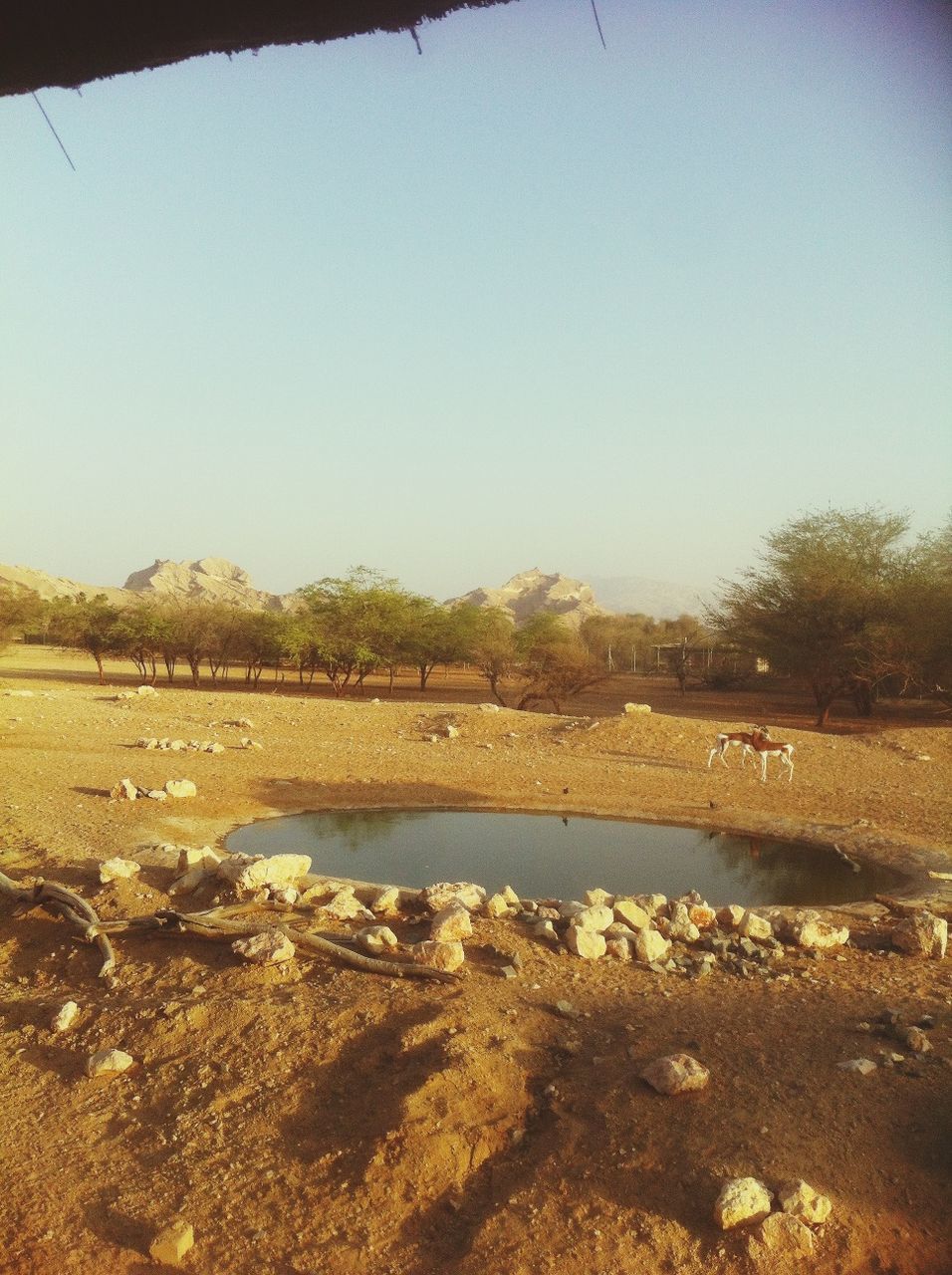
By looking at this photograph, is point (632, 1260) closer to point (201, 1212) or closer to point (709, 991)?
point (201, 1212)

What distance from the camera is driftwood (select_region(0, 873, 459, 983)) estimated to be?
5988mm

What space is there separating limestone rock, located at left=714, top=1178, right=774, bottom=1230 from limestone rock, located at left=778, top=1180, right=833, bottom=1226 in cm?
7

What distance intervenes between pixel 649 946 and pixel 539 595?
413ft

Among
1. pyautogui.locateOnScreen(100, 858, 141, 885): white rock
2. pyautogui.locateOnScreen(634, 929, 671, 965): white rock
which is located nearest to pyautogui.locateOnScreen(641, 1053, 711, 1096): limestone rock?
pyautogui.locateOnScreen(634, 929, 671, 965): white rock

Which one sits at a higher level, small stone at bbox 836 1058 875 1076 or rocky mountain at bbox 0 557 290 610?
rocky mountain at bbox 0 557 290 610

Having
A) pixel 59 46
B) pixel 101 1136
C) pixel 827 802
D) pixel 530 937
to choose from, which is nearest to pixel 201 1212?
pixel 101 1136

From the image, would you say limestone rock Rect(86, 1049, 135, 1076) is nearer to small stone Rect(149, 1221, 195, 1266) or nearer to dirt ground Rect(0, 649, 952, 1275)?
dirt ground Rect(0, 649, 952, 1275)

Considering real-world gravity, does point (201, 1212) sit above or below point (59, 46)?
below

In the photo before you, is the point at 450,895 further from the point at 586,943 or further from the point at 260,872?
the point at 260,872

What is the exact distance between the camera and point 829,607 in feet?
94.5

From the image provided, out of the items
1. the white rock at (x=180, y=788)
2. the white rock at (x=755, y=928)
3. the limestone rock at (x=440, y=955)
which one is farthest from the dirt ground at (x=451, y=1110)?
the white rock at (x=180, y=788)

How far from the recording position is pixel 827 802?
13.7 metres

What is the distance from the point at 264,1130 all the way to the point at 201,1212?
1.83ft

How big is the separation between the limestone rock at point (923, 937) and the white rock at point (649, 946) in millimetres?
1912
